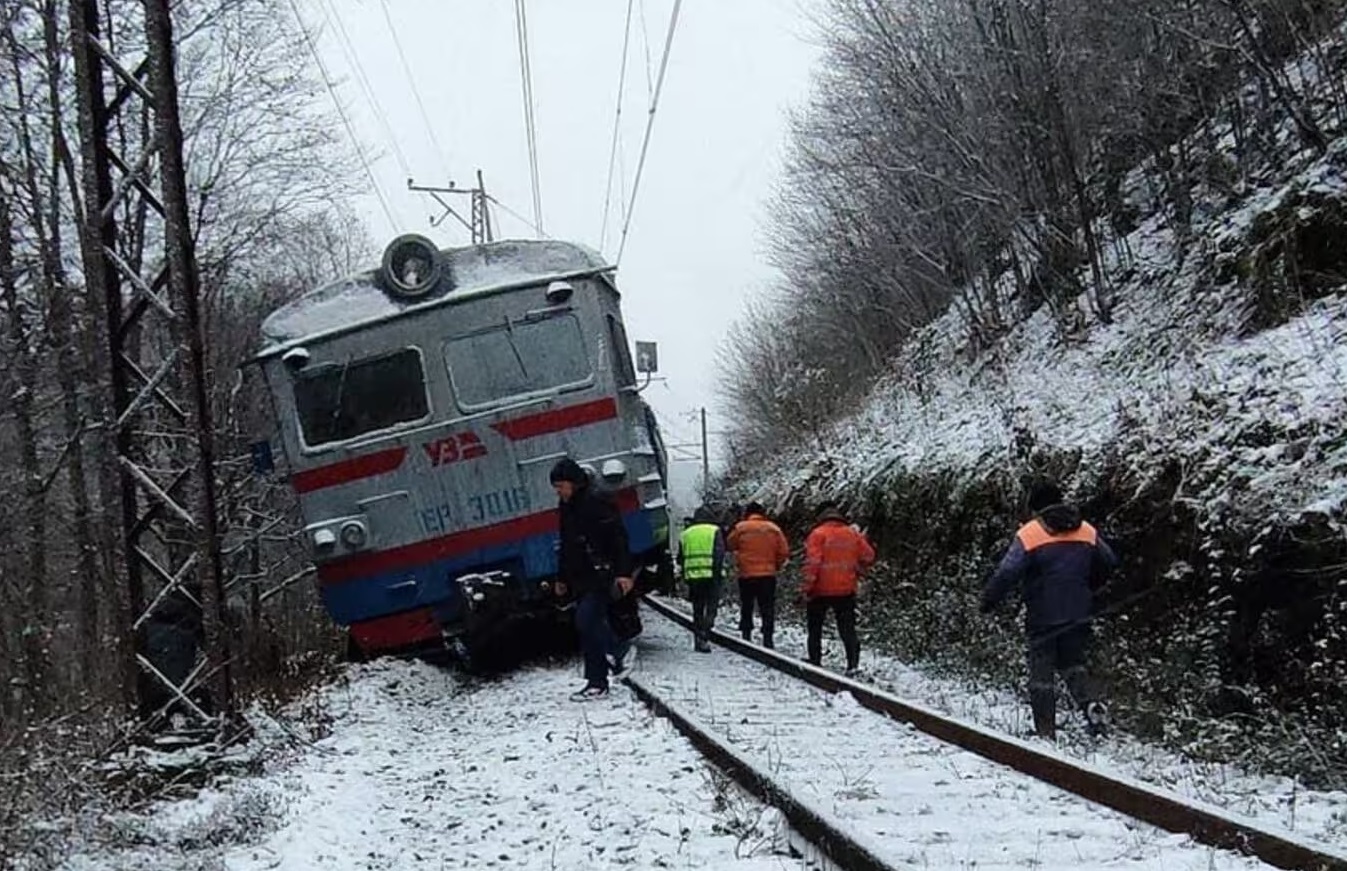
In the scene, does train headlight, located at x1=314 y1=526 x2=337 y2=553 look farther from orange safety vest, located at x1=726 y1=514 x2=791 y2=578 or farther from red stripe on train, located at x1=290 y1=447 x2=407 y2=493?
orange safety vest, located at x1=726 y1=514 x2=791 y2=578

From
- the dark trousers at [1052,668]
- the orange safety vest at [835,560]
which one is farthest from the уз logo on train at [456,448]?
the dark trousers at [1052,668]

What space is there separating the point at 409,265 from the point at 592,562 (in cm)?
363

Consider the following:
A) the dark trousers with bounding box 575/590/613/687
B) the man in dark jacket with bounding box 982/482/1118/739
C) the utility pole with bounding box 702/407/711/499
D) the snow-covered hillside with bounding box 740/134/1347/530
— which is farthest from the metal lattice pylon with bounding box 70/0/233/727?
the utility pole with bounding box 702/407/711/499

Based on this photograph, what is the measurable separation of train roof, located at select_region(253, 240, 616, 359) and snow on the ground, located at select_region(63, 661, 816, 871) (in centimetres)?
396

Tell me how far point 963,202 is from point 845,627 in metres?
9.20

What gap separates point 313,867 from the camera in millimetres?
5273

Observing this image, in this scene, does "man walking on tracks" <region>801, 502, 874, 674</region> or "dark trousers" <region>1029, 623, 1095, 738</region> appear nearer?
"dark trousers" <region>1029, 623, 1095, 738</region>

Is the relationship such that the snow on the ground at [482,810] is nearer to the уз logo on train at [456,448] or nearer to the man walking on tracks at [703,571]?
the уз logo on train at [456,448]

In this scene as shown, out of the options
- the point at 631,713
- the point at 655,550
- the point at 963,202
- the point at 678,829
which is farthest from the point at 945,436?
the point at 678,829

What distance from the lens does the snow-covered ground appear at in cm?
477

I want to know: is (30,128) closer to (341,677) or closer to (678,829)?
(341,677)

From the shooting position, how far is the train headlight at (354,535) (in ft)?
36.6

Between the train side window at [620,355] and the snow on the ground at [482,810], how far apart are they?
356cm

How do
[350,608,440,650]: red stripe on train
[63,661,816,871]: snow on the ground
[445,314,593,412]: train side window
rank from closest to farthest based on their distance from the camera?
[63,661,816,871]: snow on the ground
[350,608,440,650]: red stripe on train
[445,314,593,412]: train side window
